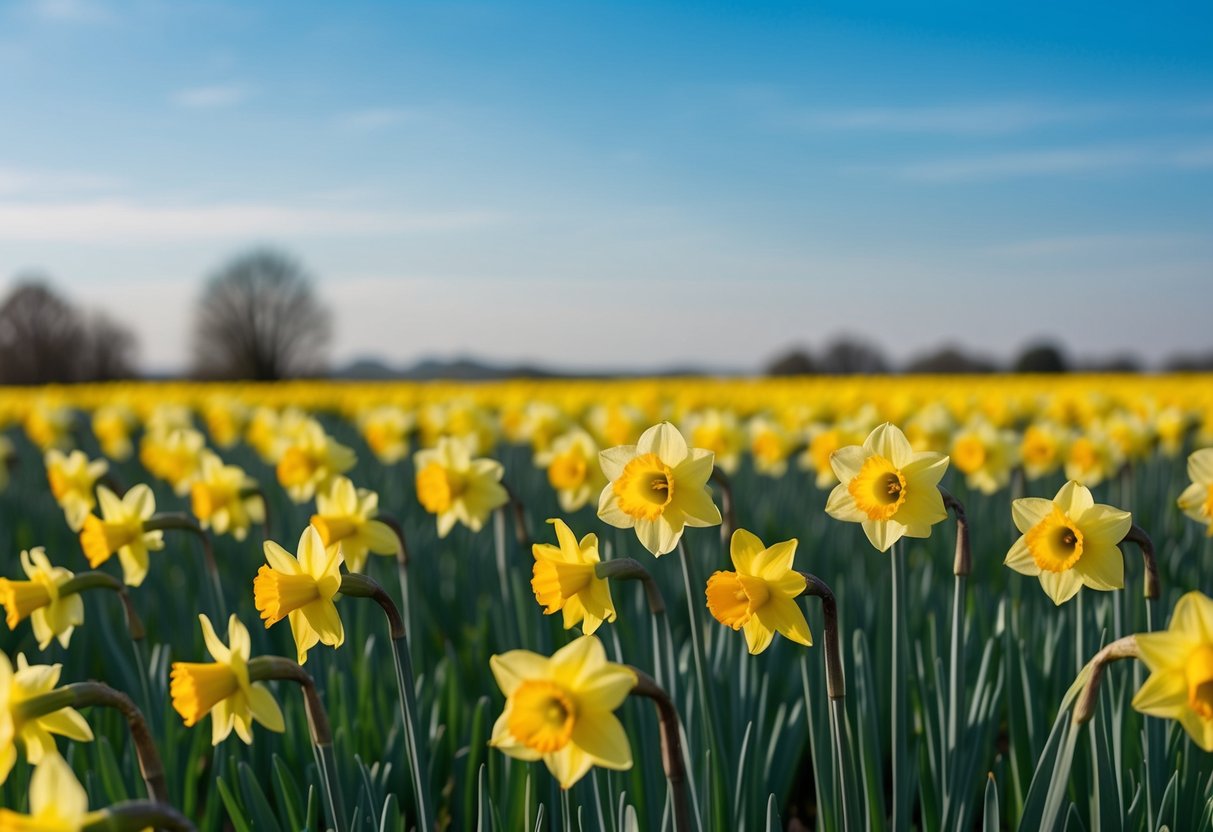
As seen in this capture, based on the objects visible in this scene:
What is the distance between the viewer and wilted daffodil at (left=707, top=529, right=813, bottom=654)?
1.50 meters

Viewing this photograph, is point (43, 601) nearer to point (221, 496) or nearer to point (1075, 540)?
point (221, 496)

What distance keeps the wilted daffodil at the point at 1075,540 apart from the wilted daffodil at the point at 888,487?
148 mm

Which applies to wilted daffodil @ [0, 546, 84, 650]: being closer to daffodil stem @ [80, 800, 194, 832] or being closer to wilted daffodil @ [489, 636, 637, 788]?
daffodil stem @ [80, 800, 194, 832]

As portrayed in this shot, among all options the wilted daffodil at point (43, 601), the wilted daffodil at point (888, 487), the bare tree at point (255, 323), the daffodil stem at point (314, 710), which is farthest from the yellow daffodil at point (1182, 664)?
the bare tree at point (255, 323)

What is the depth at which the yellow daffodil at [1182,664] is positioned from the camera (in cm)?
120

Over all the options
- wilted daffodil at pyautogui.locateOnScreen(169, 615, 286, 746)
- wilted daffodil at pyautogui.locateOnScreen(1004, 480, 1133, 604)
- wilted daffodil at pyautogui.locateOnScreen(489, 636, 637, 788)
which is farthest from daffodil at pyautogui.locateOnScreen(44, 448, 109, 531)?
wilted daffodil at pyautogui.locateOnScreen(1004, 480, 1133, 604)

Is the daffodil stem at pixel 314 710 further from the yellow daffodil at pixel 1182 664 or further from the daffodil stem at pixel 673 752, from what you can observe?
the yellow daffodil at pixel 1182 664

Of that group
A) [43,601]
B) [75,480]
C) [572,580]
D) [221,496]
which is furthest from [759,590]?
[75,480]

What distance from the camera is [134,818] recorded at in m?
1.02

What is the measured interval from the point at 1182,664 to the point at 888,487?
0.66 m

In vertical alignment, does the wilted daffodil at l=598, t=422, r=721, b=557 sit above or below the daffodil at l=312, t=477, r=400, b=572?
above

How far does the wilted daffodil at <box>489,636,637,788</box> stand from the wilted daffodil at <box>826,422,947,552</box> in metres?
0.74

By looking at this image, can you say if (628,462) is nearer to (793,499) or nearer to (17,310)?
(793,499)

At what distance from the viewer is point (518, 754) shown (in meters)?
1.16
